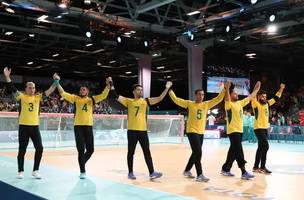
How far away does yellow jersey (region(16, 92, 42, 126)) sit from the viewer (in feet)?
23.2

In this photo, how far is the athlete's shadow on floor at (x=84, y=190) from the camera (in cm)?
543

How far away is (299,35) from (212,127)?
7913 mm

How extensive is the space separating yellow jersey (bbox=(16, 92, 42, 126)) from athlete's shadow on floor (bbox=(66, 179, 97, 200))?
1.37 meters

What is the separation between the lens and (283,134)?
23031 mm

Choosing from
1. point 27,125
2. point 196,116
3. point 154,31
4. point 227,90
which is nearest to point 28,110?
point 27,125

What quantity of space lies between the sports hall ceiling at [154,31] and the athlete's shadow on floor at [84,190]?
10.2m

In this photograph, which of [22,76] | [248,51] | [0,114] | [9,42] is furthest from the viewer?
[22,76]

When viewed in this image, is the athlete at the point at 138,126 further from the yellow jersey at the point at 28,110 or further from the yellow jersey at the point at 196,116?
the yellow jersey at the point at 28,110

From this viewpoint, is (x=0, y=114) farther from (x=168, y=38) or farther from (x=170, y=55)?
(x=170, y=55)

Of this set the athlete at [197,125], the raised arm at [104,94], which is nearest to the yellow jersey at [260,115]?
the athlete at [197,125]

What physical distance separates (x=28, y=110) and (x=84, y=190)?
Result: 1.99 metres

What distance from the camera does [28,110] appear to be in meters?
7.11

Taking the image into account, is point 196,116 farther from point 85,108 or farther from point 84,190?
point 84,190

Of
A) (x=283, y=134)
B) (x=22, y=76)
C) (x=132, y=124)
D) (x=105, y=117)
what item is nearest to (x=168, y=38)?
(x=105, y=117)
